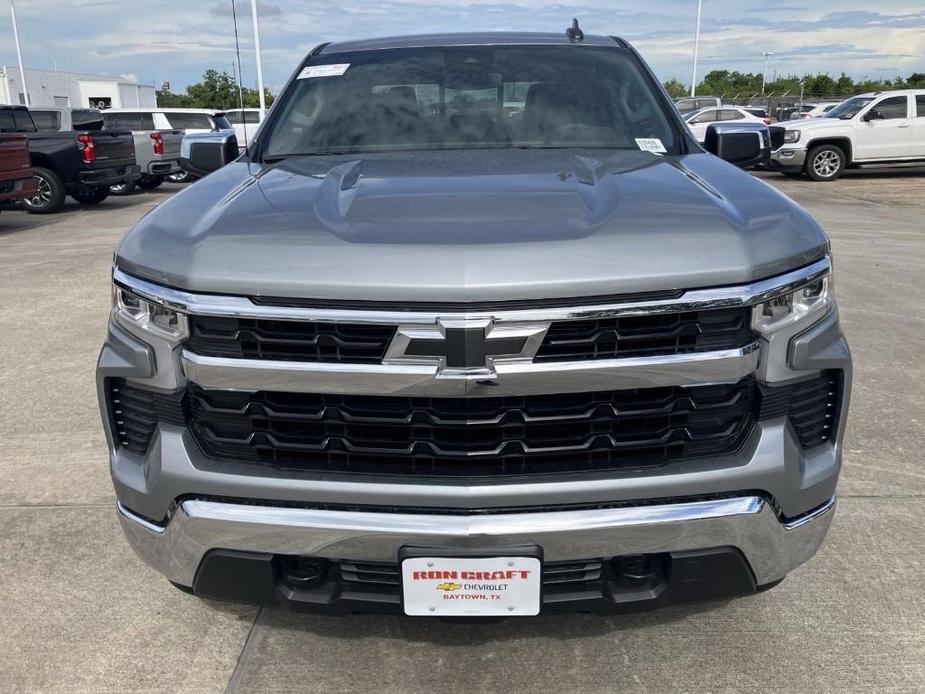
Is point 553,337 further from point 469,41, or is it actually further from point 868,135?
point 868,135

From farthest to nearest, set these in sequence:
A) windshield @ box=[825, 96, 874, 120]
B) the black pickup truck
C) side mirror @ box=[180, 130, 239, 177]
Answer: windshield @ box=[825, 96, 874, 120]
the black pickup truck
side mirror @ box=[180, 130, 239, 177]

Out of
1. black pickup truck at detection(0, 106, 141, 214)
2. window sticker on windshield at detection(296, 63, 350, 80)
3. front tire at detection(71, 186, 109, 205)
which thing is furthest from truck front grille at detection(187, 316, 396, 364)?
front tire at detection(71, 186, 109, 205)

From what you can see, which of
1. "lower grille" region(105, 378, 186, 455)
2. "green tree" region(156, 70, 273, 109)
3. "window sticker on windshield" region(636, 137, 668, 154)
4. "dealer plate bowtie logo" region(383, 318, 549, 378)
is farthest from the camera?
"green tree" region(156, 70, 273, 109)

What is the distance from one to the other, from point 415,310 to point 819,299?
1011 millimetres

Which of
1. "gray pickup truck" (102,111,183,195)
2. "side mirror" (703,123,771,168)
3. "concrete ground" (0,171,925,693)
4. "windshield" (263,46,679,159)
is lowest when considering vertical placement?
"concrete ground" (0,171,925,693)

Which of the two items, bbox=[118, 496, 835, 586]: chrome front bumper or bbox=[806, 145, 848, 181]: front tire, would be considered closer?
bbox=[118, 496, 835, 586]: chrome front bumper

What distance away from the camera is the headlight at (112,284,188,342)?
1966mm

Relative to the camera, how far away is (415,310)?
1.82 m

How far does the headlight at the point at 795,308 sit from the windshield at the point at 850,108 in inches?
682

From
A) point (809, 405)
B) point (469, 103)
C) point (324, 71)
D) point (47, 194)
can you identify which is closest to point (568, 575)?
point (809, 405)

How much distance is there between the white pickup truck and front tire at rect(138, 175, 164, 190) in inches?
514

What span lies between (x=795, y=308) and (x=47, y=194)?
1450 centimetres

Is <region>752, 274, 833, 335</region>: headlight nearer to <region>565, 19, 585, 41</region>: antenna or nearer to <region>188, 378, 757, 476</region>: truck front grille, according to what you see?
<region>188, 378, 757, 476</region>: truck front grille

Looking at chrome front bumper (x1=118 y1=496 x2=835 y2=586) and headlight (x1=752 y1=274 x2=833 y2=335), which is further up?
headlight (x1=752 y1=274 x2=833 y2=335)
